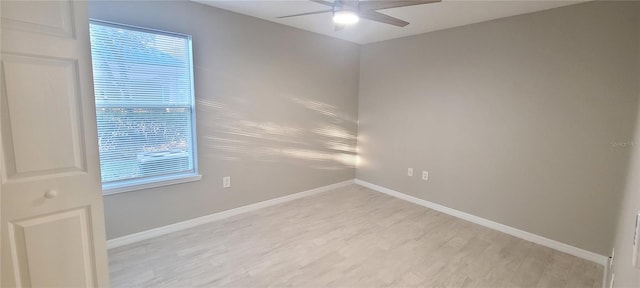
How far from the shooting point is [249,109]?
325cm

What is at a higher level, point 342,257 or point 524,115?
point 524,115

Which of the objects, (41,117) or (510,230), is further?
(510,230)

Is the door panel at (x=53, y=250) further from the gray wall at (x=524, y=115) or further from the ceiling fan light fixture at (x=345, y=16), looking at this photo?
the gray wall at (x=524, y=115)

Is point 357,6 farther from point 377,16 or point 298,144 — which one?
point 298,144

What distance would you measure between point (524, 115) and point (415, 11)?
1.50 meters

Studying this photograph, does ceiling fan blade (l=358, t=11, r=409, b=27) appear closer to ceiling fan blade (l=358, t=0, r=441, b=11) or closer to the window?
ceiling fan blade (l=358, t=0, r=441, b=11)

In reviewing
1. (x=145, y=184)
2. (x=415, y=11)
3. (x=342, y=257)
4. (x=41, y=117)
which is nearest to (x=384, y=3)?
(x=415, y=11)

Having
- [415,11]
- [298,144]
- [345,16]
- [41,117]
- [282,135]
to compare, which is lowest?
[298,144]

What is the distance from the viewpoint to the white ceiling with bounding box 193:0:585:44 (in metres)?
2.52

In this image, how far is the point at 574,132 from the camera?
2.52 m

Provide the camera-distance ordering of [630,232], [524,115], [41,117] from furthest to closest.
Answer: [524,115]
[630,232]
[41,117]

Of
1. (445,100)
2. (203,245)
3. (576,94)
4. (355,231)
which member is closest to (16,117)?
(203,245)

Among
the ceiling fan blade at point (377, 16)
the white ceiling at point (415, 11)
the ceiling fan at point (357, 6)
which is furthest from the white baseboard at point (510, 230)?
the ceiling fan at point (357, 6)

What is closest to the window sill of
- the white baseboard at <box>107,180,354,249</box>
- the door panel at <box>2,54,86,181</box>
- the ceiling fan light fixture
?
the white baseboard at <box>107,180,354,249</box>
